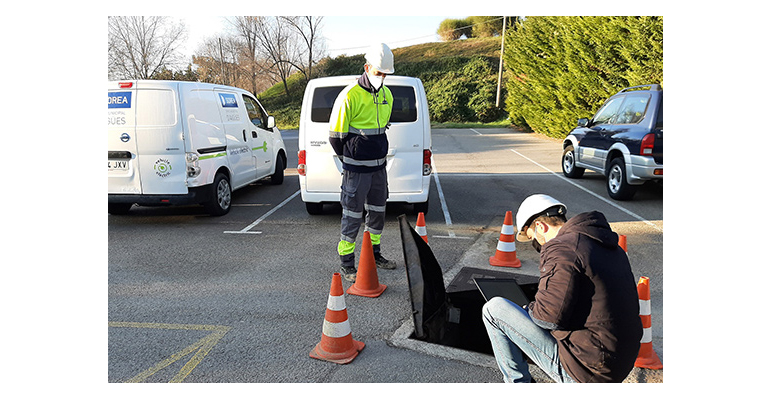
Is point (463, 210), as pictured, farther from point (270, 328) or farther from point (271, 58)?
point (271, 58)

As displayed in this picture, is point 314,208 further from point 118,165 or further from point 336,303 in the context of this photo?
point 336,303

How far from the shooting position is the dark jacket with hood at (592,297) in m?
2.12

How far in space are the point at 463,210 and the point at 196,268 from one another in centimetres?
424

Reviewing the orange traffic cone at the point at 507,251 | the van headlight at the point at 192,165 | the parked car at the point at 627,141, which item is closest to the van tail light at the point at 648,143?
the parked car at the point at 627,141

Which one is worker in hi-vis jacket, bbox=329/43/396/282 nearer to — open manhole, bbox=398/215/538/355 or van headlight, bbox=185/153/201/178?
open manhole, bbox=398/215/538/355

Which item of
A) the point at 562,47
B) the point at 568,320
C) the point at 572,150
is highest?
the point at 562,47

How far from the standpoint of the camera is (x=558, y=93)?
61.5 ft

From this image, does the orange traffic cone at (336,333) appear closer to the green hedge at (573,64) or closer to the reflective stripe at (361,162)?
the reflective stripe at (361,162)

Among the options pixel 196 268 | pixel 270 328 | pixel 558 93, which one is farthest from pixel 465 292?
pixel 558 93

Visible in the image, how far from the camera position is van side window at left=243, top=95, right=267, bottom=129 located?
8.70 meters

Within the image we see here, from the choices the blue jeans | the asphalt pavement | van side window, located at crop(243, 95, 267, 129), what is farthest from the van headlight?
the blue jeans

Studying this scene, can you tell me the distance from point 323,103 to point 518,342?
477 cm

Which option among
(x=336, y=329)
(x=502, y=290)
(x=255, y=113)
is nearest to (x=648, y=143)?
(x=502, y=290)

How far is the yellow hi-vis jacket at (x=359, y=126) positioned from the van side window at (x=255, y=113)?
4686 mm
